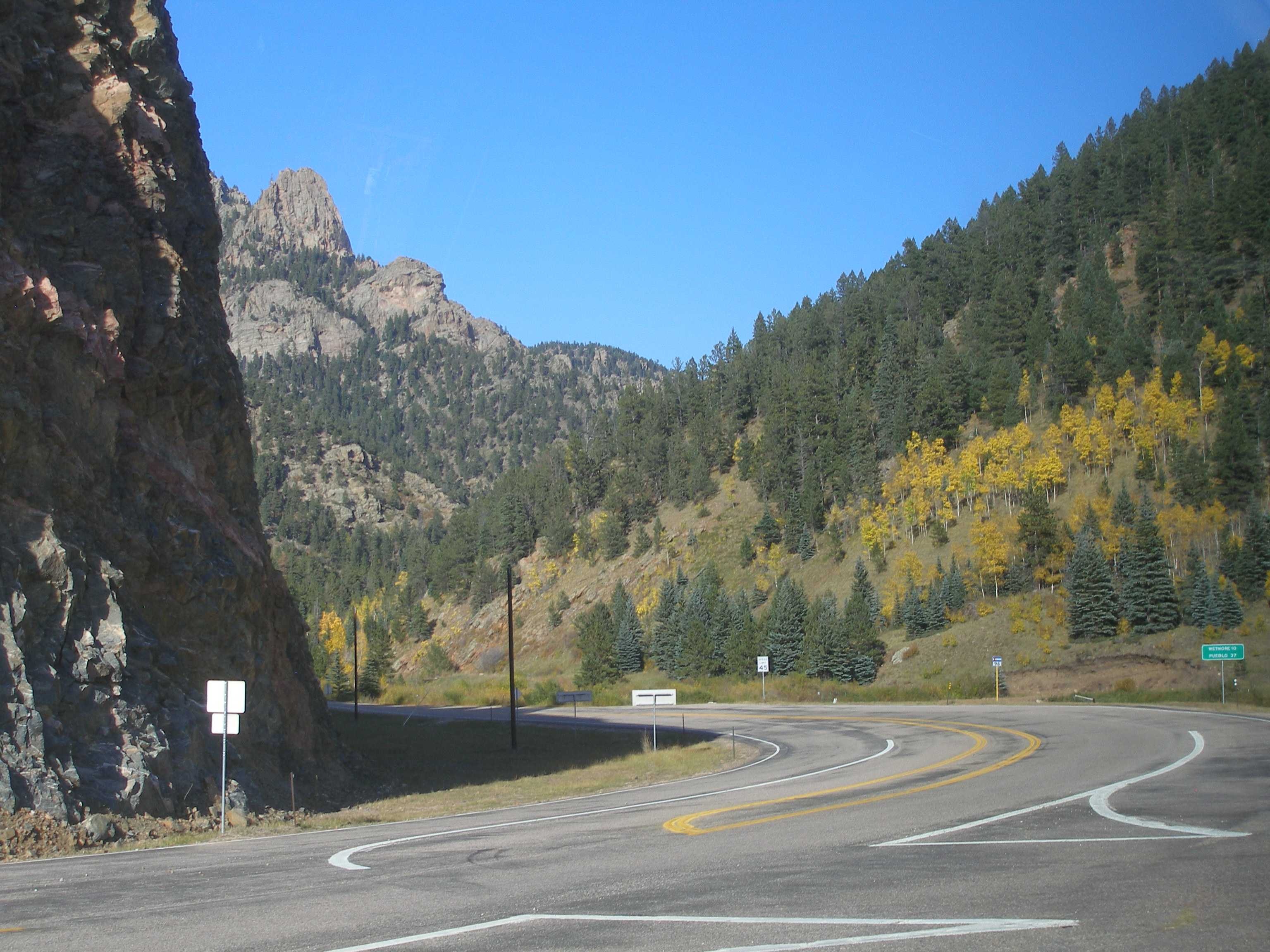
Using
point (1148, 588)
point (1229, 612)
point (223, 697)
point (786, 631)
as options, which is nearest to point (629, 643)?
point (786, 631)

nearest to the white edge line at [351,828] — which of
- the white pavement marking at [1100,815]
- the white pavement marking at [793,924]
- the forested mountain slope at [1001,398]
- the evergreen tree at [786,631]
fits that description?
the white pavement marking at [793,924]

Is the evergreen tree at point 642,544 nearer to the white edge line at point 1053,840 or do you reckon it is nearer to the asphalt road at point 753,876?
the asphalt road at point 753,876

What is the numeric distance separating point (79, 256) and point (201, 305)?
5.21m

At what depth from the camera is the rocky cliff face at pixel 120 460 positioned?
16.0 meters

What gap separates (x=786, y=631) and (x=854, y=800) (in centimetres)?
5811

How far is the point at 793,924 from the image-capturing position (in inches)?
294

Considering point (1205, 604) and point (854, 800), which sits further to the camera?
point (1205, 604)

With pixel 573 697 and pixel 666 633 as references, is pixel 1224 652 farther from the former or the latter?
pixel 666 633

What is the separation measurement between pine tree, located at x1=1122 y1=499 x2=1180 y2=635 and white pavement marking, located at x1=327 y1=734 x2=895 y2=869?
50040mm

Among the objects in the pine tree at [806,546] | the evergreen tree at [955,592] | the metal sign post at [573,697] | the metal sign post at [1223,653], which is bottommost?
the metal sign post at [573,697]

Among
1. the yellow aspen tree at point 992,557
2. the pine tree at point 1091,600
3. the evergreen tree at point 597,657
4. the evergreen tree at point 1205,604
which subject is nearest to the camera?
the evergreen tree at point 1205,604

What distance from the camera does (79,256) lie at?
2067cm

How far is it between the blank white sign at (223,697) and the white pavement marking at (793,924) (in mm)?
9787

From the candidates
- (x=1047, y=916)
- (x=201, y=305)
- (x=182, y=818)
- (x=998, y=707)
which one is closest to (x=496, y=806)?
(x=182, y=818)
